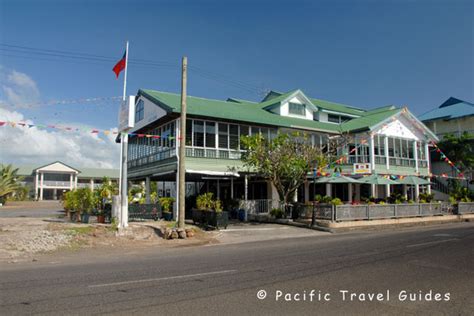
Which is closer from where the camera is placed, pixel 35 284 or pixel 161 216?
pixel 35 284

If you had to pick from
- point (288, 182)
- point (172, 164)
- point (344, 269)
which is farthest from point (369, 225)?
point (344, 269)

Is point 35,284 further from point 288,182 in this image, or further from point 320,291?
point 288,182

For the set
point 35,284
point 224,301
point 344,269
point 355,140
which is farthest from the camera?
point 355,140

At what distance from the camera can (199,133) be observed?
77.1ft

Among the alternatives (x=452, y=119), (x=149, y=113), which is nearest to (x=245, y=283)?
(x=149, y=113)

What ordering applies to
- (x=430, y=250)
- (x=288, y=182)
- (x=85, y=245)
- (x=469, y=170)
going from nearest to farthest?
(x=430, y=250)
(x=85, y=245)
(x=288, y=182)
(x=469, y=170)

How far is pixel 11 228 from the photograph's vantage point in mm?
17703

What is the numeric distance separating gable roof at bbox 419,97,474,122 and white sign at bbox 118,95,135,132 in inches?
1543

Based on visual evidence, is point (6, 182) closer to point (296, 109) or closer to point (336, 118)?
point (296, 109)

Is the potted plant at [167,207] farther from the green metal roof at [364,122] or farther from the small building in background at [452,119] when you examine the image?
the small building in background at [452,119]

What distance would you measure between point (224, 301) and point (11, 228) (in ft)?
49.6

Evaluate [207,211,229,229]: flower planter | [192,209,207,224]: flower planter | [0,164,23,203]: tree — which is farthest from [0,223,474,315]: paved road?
[0,164,23,203]: tree

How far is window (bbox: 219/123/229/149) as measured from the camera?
2428 cm

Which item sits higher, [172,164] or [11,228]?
[172,164]
